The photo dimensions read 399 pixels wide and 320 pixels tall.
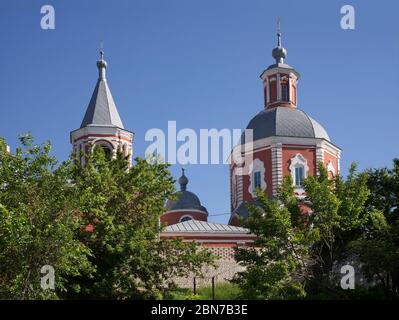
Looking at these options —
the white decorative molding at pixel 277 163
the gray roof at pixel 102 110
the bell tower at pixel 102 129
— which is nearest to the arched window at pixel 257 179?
the white decorative molding at pixel 277 163

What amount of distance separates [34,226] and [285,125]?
776 inches

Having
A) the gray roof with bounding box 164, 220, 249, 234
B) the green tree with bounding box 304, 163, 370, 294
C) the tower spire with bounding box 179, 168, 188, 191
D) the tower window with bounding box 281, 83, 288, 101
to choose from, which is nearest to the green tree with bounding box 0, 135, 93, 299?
the green tree with bounding box 304, 163, 370, 294

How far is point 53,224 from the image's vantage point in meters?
18.8

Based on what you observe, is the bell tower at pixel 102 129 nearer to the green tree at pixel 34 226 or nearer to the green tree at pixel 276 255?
the green tree at pixel 276 255

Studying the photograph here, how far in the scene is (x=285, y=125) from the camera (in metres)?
36.1

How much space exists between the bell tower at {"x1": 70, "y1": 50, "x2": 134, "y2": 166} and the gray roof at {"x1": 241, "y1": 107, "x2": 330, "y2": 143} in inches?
251

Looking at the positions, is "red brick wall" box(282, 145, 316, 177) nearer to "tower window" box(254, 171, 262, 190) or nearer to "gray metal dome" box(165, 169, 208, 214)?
"tower window" box(254, 171, 262, 190)

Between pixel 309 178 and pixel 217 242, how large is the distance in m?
8.95

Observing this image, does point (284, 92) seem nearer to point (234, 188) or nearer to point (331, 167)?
point (331, 167)

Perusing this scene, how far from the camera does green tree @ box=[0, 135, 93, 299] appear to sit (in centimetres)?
1781

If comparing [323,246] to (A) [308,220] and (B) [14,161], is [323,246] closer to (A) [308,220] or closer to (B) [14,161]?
(A) [308,220]

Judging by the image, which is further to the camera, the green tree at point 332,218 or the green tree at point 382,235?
the green tree at point 332,218

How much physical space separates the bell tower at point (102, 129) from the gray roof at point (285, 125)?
6.38 m

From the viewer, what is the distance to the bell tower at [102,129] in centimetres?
3462
